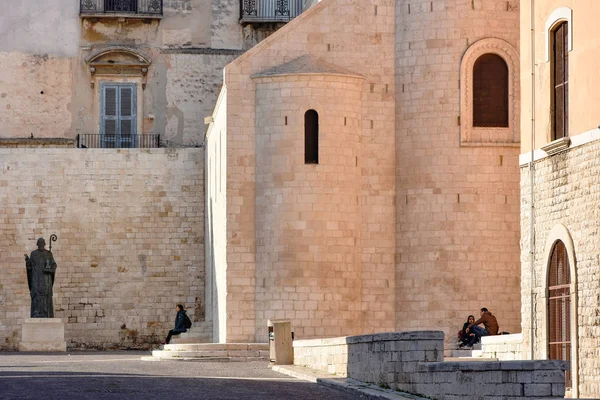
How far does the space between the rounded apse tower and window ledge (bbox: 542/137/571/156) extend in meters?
8.25

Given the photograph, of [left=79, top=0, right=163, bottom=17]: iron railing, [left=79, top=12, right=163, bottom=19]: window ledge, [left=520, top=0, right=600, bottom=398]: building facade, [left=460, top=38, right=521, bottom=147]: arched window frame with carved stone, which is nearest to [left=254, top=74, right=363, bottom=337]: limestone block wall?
[left=460, top=38, right=521, bottom=147]: arched window frame with carved stone

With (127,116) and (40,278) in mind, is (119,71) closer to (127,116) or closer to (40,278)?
(127,116)

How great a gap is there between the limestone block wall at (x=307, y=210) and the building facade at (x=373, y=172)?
0.08 ft

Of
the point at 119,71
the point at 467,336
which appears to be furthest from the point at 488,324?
the point at 119,71

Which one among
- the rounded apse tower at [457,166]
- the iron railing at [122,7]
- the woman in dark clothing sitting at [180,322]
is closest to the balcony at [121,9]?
the iron railing at [122,7]

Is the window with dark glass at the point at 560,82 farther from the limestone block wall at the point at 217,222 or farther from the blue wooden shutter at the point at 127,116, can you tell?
the blue wooden shutter at the point at 127,116

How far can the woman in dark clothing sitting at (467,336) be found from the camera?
28.0m

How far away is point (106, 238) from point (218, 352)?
791cm

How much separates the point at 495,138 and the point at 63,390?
1362 centimetres

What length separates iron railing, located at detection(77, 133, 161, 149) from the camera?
130ft

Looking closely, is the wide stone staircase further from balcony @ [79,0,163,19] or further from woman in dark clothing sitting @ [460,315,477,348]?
balcony @ [79,0,163,19]

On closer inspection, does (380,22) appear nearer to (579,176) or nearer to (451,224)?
(451,224)

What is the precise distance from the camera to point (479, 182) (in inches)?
1162

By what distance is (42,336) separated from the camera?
33969mm
